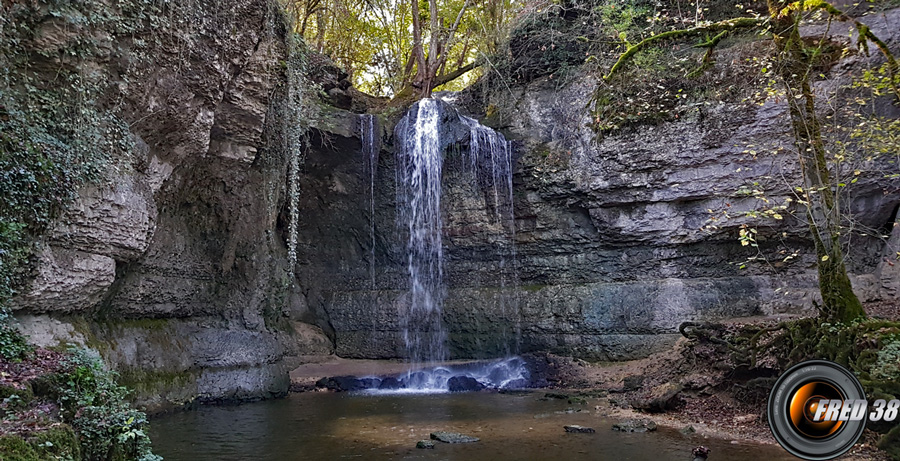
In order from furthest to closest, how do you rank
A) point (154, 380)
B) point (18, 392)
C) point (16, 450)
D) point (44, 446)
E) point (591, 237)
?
point (591, 237)
point (154, 380)
point (18, 392)
point (44, 446)
point (16, 450)

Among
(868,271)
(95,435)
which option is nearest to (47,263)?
(95,435)

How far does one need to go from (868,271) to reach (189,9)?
41.8 feet

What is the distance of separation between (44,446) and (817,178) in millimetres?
7915

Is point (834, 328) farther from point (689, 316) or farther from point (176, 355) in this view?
point (176, 355)

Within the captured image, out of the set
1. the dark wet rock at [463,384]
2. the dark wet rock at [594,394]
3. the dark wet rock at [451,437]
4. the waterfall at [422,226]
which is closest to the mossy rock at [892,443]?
the dark wet rock at [451,437]

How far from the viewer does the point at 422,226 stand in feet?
48.0

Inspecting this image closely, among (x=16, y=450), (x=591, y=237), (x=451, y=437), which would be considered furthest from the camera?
(x=591, y=237)

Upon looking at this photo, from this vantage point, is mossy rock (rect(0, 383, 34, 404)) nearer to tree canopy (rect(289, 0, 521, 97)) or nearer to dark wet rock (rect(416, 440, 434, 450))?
dark wet rock (rect(416, 440, 434, 450))

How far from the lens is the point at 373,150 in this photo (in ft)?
46.5

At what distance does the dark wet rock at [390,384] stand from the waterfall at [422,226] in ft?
7.21

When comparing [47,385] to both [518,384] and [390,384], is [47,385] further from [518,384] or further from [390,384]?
[518,384]

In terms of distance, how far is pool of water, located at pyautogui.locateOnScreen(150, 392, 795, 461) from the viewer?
570 cm

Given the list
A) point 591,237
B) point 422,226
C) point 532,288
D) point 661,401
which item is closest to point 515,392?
point 661,401

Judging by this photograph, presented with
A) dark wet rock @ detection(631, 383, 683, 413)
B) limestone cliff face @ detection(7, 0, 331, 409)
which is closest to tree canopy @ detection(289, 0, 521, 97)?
limestone cliff face @ detection(7, 0, 331, 409)
